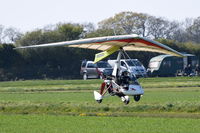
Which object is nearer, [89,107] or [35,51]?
[89,107]

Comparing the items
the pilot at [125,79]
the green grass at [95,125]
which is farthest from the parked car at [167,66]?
the green grass at [95,125]

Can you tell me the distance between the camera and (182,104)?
22.7 m

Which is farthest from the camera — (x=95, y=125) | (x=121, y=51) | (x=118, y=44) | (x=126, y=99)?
(x=121, y=51)

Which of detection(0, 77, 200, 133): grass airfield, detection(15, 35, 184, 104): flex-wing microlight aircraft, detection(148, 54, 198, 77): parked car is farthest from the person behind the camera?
detection(148, 54, 198, 77): parked car

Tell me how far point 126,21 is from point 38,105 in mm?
81455

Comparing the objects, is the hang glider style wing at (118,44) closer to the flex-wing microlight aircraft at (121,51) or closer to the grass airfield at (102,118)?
the flex-wing microlight aircraft at (121,51)

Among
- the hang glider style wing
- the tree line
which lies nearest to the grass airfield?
the hang glider style wing

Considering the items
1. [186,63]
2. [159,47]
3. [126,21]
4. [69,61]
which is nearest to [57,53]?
[69,61]

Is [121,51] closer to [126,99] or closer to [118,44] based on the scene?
[118,44]

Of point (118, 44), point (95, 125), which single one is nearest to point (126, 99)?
point (118, 44)

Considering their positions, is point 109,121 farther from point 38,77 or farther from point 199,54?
point 199,54

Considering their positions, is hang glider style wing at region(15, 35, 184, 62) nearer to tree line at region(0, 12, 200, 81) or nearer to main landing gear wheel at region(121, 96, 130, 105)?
main landing gear wheel at region(121, 96, 130, 105)

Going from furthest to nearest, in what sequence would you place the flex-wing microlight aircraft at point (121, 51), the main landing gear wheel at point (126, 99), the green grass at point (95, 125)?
the flex-wing microlight aircraft at point (121, 51), the main landing gear wheel at point (126, 99), the green grass at point (95, 125)

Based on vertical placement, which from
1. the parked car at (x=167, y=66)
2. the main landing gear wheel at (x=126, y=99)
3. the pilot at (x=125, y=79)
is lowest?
the parked car at (x=167, y=66)
